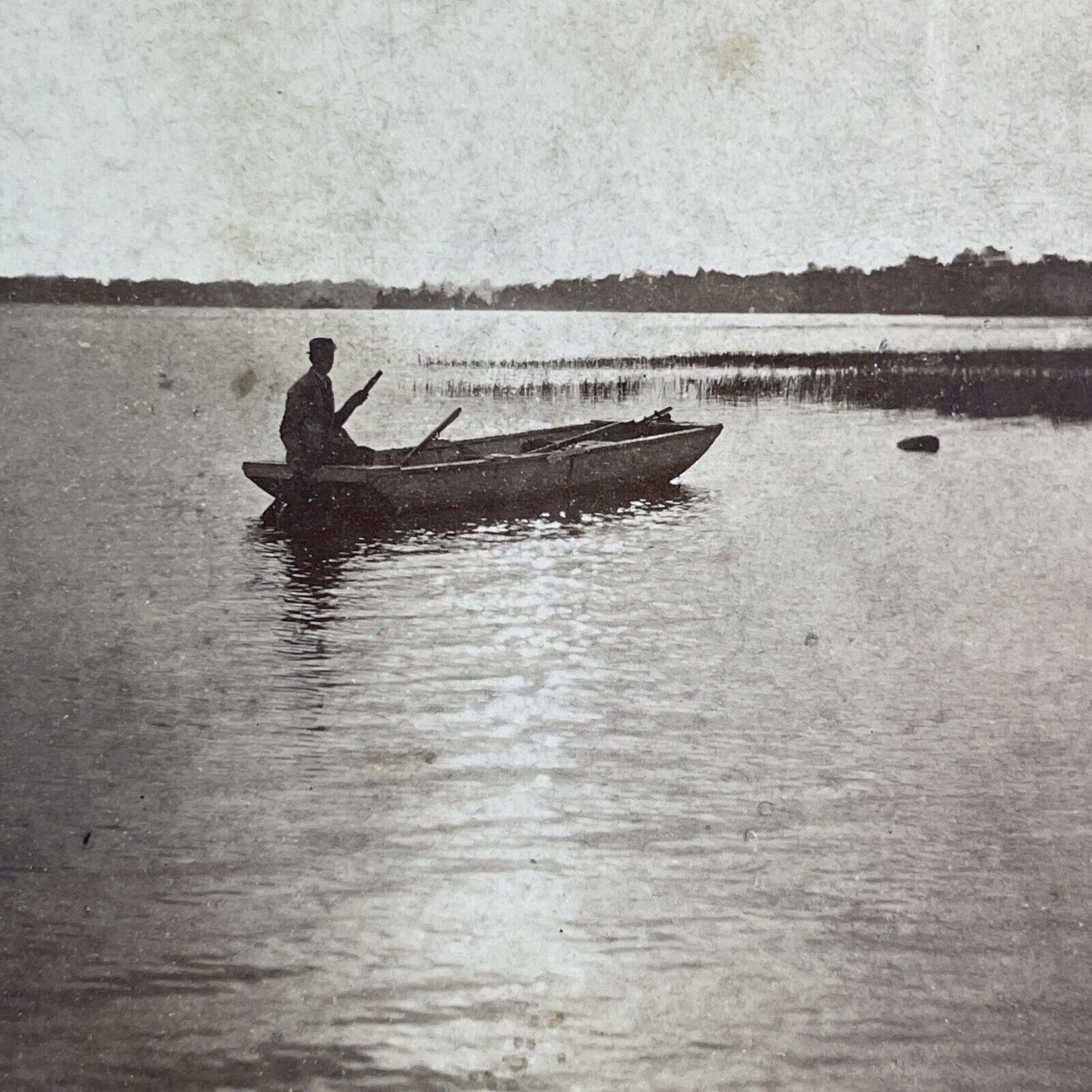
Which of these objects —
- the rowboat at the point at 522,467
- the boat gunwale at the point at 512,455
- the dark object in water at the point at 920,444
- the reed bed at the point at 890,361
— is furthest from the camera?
the rowboat at the point at 522,467

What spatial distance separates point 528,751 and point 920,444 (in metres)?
1.53

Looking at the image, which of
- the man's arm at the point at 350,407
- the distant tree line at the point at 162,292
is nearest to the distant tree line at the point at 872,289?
the distant tree line at the point at 162,292

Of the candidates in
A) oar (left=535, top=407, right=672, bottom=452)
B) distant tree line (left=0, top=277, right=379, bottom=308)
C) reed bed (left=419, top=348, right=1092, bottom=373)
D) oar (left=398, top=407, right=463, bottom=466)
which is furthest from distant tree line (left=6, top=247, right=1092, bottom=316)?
oar (left=535, top=407, right=672, bottom=452)

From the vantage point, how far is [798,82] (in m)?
2.37

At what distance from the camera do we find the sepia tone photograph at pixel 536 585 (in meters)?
1.75

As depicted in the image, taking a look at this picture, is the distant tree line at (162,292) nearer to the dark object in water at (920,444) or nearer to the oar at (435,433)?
the oar at (435,433)

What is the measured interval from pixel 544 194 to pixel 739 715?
52.9 inches

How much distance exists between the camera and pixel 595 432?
3279 mm

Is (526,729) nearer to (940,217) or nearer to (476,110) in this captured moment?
(476,110)

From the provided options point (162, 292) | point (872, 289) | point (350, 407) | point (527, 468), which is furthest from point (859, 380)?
point (162, 292)

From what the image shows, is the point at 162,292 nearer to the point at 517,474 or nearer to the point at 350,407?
the point at 350,407

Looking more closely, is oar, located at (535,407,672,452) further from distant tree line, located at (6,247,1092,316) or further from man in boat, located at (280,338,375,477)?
man in boat, located at (280,338,375,477)

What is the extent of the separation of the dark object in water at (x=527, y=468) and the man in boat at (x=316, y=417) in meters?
0.29

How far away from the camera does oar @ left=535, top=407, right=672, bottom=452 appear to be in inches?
124
